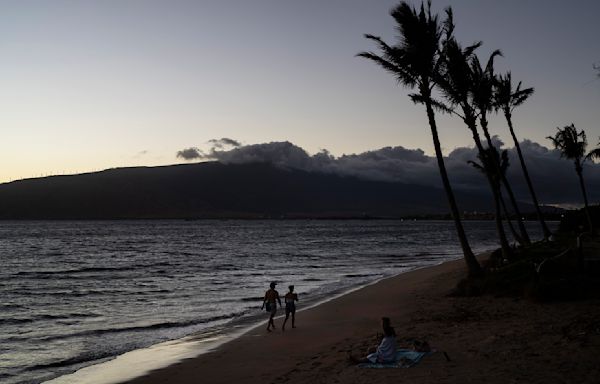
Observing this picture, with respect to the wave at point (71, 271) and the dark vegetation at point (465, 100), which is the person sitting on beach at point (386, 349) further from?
the wave at point (71, 271)

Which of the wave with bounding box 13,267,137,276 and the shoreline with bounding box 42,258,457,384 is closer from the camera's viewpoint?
the shoreline with bounding box 42,258,457,384

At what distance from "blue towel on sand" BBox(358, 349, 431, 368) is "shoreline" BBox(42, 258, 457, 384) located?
18.0 feet

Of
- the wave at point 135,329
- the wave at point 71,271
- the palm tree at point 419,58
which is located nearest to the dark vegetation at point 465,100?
the palm tree at point 419,58

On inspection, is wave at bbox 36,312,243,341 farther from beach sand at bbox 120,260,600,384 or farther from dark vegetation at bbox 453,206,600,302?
dark vegetation at bbox 453,206,600,302

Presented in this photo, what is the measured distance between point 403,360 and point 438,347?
1.54m

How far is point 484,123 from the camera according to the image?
1112 inches

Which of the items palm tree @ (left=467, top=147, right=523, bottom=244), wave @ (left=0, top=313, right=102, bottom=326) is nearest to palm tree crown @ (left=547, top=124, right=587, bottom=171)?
palm tree @ (left=467, top=147, right=523, bottom=244)

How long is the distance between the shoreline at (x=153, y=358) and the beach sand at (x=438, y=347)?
14.0 inches

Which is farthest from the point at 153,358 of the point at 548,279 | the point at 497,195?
the point at 497,195

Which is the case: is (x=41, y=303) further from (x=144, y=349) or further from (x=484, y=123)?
(x=484, y=123)

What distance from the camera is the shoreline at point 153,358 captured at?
40.8 ft

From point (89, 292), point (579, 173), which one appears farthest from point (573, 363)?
point (579, 173)

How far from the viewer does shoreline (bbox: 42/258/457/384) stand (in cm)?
1244

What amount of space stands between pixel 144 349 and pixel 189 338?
5.59 ft
